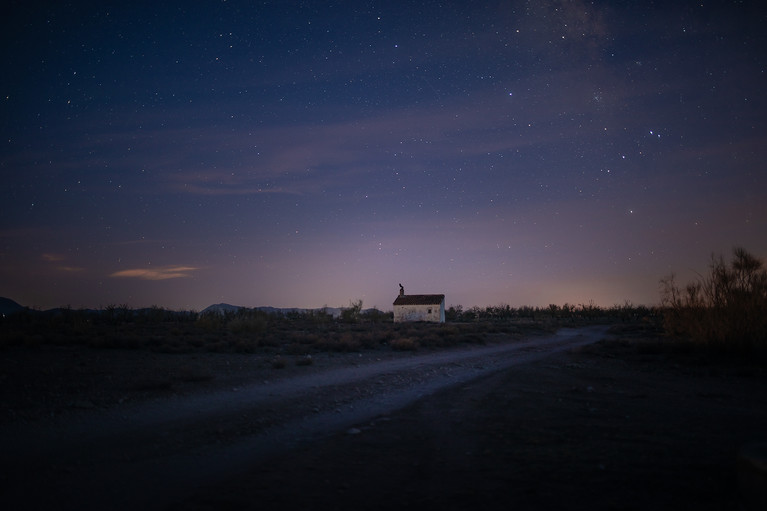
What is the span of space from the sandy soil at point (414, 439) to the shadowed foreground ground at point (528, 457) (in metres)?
0.03

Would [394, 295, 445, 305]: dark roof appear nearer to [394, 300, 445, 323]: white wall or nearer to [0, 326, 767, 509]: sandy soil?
[394, 300, 445, 323]: white wall

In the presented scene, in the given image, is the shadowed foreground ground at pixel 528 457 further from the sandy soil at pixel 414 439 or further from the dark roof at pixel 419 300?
the dark roof at pixel 419 300

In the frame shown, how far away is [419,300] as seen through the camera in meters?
69.2

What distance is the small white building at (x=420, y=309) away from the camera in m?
65.1

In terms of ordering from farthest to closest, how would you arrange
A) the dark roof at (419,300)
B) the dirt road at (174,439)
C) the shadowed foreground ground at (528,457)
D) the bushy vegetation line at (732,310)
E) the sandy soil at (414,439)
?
the dark roof at (419,300)
the bushy vegetation line at (732,310)
the dirt road at (174,439)
the sandy soil at (414,439)
the shadowed foreground ground at (528,457)

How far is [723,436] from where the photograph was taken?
20.9 ft

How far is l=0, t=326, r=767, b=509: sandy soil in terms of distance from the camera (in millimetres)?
4613

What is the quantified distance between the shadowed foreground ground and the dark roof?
2227 inches

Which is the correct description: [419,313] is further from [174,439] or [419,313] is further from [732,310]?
[174,439]

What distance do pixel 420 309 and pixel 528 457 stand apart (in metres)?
61.7

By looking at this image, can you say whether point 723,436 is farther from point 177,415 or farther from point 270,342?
point 270,342

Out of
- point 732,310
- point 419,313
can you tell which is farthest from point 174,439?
point 419,313

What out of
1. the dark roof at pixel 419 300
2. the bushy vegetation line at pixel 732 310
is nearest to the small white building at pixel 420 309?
the dark roof at pixel 419 300

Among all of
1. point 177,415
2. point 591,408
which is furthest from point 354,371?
point 591,408
